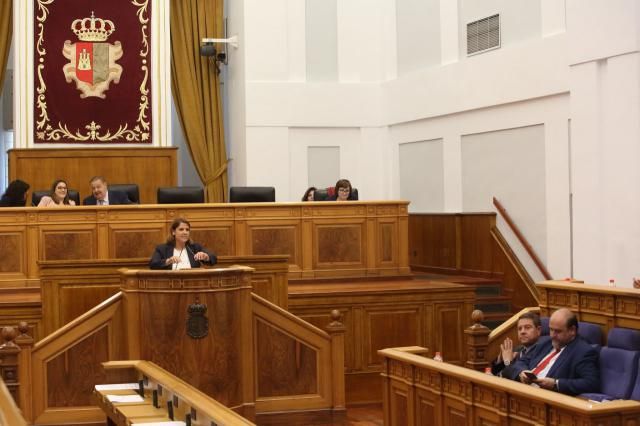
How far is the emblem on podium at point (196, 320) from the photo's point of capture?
823 centimetres

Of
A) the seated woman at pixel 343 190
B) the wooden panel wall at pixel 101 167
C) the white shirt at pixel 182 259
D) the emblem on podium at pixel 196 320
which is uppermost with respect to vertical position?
the wooden panel wall at pixel 101 167

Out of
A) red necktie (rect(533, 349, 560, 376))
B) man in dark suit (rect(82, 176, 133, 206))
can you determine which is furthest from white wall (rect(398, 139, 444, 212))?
red necktie (rect(533, 349, 560, 376))

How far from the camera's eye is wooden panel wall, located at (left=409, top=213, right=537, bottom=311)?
12570 mm

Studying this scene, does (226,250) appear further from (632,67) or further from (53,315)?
(632,67)

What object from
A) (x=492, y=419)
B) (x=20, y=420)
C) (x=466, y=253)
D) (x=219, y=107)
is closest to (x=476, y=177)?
(x=466, y=253)

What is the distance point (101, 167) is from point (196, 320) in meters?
6.38

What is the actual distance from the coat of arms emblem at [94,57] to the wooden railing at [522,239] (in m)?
5.38

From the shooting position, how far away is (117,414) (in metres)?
5.93

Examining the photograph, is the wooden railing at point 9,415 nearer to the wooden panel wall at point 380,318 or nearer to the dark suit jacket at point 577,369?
the dark suit jacket at point 577,369

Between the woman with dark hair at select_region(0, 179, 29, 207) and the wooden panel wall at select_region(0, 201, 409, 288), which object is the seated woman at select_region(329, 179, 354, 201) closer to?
the wooden panel wall at select_region(0, 201, 409, 288)

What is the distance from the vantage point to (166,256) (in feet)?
29.2

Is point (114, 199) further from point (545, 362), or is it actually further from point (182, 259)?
point (545, 362)

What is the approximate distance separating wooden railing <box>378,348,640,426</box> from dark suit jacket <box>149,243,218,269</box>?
2321 mm

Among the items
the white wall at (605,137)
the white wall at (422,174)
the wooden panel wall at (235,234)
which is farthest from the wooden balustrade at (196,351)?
the white wall at (422,174)
